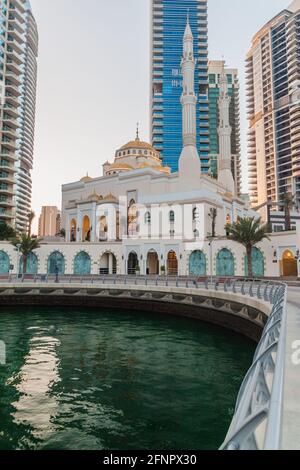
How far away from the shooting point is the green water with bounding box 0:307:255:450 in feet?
25.5

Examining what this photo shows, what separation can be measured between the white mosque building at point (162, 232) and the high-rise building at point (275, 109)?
173 ft

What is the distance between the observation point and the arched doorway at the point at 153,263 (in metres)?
48.6

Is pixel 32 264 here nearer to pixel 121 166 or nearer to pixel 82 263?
pixel 82 263

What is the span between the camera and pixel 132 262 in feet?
158

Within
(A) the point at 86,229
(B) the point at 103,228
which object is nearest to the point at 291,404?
(B) the point at 103,228

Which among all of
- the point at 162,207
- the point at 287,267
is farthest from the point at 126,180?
the point at 287,267

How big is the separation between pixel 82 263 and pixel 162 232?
12257 millimetres

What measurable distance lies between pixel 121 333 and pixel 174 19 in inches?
4427

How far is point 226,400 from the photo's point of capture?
995cm

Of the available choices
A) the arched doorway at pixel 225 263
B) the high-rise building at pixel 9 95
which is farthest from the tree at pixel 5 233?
the arched doorway at pixel 225 263

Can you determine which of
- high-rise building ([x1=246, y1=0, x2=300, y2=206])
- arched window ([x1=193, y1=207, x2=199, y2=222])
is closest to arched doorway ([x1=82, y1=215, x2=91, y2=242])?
arched window ([x1=193, y1=207, x2=199, y2=222])

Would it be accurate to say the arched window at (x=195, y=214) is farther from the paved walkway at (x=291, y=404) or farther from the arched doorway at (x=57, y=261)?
the paved walkway at (x=291, y=404)
